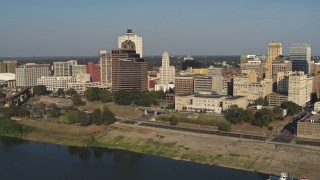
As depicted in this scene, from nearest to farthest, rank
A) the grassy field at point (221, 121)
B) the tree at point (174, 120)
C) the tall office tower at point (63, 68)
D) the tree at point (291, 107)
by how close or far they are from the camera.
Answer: the grassy field at point (221, 121) < the tree at point (174, 120) < the tree at point (291, 107) < the tall office tower at point (63, 68)

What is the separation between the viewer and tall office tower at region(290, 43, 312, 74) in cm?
8062

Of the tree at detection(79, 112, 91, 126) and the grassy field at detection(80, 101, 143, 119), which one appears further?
the grassy field at detection(80, 101, 143, 119)

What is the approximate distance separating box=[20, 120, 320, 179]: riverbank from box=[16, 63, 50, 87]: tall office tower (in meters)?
37.7

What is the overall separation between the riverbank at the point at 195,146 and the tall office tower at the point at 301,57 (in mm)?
48953

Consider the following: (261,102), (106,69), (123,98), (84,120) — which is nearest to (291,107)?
(261,102)

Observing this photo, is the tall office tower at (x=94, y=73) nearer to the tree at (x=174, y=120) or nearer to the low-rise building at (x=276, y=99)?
the low-rise building at (x=276, y=99)

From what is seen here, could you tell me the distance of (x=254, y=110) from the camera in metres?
44.9

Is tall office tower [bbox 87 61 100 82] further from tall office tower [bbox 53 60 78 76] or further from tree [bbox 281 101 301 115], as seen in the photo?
tree [bbox 281 101 301 115]

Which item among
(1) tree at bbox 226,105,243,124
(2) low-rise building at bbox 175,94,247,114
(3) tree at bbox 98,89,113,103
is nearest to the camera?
(1) tree at bbox 226,105,243,124

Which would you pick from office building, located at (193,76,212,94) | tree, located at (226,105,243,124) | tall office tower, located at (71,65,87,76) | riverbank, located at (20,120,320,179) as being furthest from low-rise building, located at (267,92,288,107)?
tall office tower, located at (71,65,87,76)

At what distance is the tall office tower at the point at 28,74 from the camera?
8088cm

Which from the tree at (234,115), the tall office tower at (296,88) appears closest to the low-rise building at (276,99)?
the tall office tower at (296,88)

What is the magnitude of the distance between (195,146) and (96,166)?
8.56 metres

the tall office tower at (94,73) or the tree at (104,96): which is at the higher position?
the tall office tower at (94,73)
